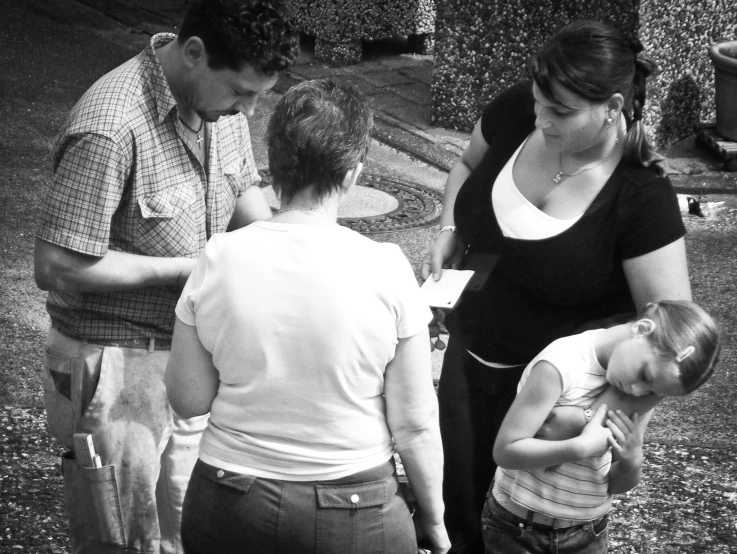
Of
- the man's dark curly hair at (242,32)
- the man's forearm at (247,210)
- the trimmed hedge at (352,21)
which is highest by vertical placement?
the man's dark curly hair at (242,32)

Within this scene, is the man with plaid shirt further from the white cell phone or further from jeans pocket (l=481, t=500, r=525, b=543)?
jeans pocket (l=481, t=500, r=525, b=543)

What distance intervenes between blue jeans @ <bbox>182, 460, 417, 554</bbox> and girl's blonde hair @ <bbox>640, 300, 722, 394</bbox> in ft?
2.34

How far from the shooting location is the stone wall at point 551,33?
684cm

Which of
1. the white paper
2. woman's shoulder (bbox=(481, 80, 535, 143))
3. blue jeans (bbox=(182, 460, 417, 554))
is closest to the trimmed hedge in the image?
woman's shoulder (bbox=(481, 80, 535, 143))

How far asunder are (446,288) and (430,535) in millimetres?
810

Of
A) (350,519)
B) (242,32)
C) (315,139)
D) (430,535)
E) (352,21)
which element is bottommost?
(352,21)

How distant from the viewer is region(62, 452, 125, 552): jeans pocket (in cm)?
247

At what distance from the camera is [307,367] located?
2.03 meters

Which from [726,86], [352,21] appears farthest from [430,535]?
[352,21]

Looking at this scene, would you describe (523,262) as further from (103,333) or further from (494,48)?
(494,48)

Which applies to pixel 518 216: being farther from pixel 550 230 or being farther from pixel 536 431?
pixel 536 431

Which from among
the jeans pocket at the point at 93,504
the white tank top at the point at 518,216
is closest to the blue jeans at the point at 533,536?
the white tank top at the point at 518,216

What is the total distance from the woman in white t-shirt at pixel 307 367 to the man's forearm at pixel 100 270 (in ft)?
1.01

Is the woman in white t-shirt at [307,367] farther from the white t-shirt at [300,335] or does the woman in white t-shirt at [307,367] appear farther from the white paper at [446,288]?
the white paper at [446,288]
